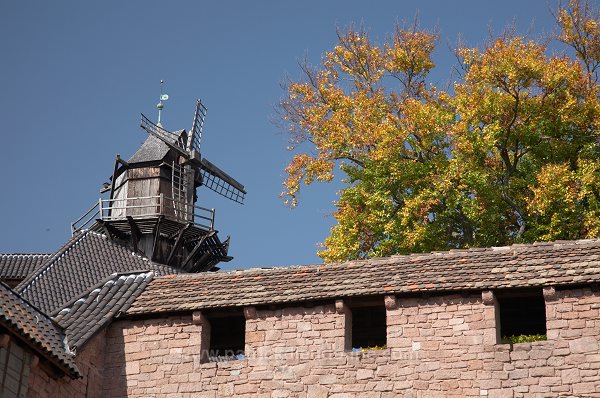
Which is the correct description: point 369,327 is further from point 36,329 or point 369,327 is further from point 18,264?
point 18,264

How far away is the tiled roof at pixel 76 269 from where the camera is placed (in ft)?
100

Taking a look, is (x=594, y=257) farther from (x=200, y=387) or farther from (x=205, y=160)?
(x=205, y=160)

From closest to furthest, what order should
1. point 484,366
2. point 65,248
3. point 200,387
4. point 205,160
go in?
1. point 484,366
2. point 200,387
3. point 65,248
4. point 205,160

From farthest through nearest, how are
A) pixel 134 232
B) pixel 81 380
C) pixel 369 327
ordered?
pixel 134 232 < pixel 369 327 < pixel 81 380

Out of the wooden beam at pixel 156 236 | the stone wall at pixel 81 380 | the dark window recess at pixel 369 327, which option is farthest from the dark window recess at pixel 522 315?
the wooden beam at pixel 156 236

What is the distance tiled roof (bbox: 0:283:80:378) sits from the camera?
68.7 ft

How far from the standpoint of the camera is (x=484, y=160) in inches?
1407

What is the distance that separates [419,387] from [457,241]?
1333cm

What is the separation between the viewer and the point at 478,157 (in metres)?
35.2

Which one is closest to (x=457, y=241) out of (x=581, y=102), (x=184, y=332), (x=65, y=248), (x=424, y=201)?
(x=424, y=201)

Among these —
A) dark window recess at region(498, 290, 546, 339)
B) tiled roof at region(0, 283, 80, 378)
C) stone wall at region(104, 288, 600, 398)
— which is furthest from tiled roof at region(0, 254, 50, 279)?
dark window recess at region(498, 290, 546, 339)

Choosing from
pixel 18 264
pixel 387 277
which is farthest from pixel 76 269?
pixel 387 277

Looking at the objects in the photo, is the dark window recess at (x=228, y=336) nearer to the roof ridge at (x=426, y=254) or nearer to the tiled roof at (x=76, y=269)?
the roof ridge at (x=426, y=254)

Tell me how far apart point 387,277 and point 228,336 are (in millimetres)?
3785
